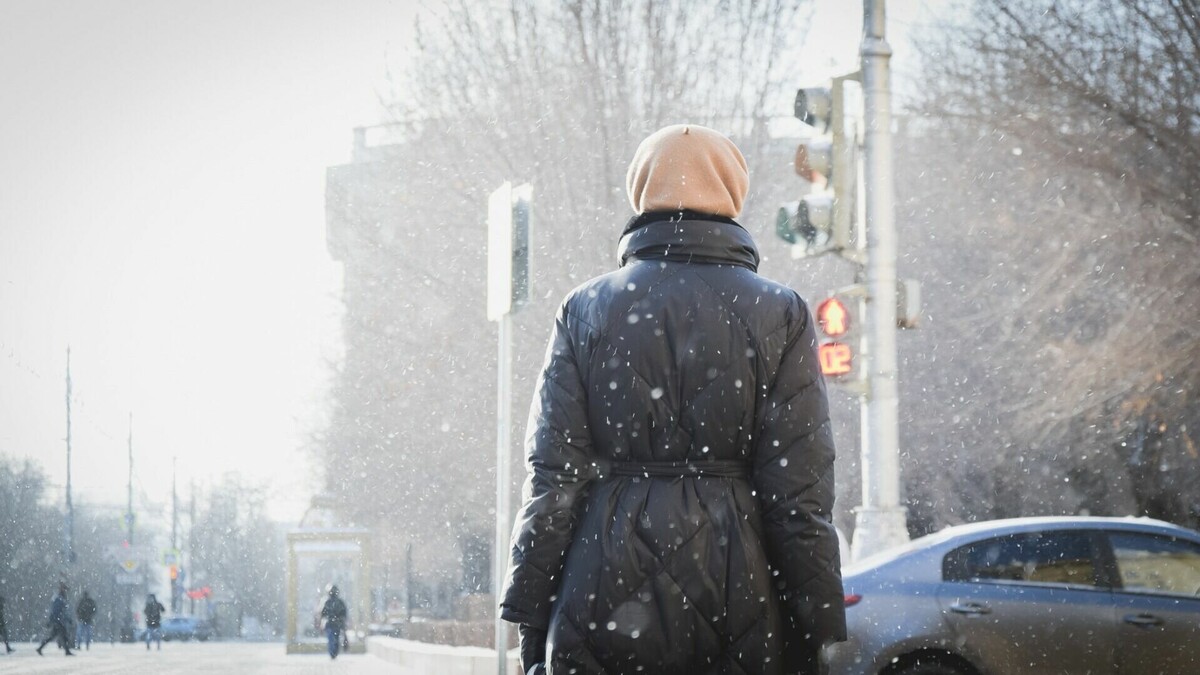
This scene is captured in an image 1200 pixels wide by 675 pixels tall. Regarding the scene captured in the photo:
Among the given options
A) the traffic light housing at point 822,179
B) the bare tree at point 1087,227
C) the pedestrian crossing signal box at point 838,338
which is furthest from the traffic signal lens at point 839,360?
the bare tree at point 1087,227

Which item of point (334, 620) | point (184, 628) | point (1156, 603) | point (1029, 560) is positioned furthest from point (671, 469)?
point (184, 628)

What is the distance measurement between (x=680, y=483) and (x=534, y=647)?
502mm

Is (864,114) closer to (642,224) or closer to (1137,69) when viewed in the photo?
(1137,69)

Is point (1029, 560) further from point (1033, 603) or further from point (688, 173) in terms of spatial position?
point (688, 173)

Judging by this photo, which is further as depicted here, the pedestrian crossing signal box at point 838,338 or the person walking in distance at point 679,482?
the pedestrian crossing signal box at point 838,338

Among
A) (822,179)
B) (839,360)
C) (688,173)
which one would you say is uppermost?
(822,179)

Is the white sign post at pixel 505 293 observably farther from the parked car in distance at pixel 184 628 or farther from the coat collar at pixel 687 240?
the parked car in distance at pixel 184 628

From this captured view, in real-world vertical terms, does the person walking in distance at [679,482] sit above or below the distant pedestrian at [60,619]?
above

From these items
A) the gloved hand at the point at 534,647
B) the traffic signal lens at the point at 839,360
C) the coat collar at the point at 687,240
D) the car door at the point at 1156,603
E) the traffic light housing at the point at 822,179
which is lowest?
the car door at the point at 1156,603

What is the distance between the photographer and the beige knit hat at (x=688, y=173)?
10.9 feet

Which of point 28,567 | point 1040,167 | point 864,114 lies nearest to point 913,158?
point 1040,167

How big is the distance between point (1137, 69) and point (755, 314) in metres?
13.1

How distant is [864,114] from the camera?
10539 mm

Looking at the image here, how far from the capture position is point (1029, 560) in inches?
312
